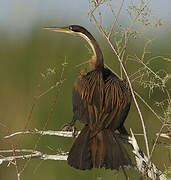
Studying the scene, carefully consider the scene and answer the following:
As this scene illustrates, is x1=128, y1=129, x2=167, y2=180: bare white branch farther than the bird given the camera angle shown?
No

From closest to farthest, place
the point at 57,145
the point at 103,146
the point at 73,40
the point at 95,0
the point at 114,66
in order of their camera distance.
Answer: the point at 95,0, the point at 103,146, the point at 57,145, the point at 114,66, the point at 73,40

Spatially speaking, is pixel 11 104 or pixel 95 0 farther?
pixel 11 104

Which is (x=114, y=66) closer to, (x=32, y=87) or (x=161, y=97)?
(x=161, y=97)

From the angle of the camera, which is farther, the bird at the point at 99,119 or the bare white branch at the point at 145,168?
the bird at the point at 99,119

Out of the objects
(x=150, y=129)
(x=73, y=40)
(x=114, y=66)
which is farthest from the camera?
(x=73, y=40)

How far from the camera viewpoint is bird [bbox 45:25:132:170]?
286 centimetres

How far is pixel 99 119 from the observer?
3.06 meters

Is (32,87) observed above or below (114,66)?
below

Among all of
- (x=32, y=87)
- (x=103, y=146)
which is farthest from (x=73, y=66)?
(x=103, y=146)

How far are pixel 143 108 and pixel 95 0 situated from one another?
3.43m

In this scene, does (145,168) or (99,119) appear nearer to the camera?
(145,168)

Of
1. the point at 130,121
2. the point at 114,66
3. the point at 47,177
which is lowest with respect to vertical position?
the point at 47,177

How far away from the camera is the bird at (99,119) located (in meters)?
2.86

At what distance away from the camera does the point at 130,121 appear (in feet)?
18.7
